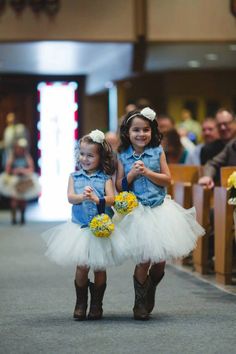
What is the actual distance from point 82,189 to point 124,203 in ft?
1.07

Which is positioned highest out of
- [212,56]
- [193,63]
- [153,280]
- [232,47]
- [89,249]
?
[193,63]

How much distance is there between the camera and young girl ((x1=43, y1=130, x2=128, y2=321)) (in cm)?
656

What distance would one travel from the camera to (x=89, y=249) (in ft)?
21.5

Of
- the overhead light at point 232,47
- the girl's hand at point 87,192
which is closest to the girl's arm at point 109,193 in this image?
the girl's hand at point 87,192

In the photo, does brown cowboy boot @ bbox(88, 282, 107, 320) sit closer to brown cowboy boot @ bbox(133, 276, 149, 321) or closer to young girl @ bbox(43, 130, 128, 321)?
young girl @ bbox(43, 130, 128, 321)

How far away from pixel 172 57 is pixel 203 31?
8.91 ft

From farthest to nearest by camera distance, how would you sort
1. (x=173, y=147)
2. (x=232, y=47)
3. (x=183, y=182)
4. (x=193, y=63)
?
(x=193, y=63), (x=232, y=47), (x=173, y=147), (x=183, y=182)

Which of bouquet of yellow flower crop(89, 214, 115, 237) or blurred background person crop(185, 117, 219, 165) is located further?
blurred background person crop(185, 117, 219, 165)

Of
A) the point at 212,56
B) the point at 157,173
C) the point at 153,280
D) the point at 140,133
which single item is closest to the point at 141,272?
the point at 153,280

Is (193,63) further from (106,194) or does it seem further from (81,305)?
(81,305)

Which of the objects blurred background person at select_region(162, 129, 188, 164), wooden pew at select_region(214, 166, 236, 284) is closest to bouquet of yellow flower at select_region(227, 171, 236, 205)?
wooden pew at select_region(214, 166, 236, 284)

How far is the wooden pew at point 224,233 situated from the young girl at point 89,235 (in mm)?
2206

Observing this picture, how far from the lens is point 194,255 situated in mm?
10109

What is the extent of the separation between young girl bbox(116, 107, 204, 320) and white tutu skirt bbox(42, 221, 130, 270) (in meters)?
0.09
